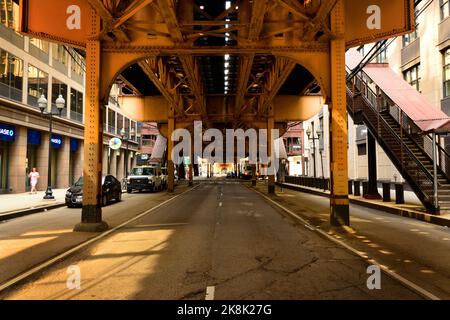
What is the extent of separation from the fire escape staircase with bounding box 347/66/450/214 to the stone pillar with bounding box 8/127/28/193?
22.6 meters

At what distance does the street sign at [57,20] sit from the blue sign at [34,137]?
18952 mm

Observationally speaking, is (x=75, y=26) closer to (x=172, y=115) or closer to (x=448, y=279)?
(x=448, y=279)

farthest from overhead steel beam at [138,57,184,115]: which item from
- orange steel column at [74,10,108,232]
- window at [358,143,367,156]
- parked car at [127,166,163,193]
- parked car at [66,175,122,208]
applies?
window at [358,143,367,156]

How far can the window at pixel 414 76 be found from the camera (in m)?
25.9

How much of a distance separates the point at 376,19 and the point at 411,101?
339 inches

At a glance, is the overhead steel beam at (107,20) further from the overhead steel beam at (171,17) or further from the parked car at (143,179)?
the parked car at (143,179)

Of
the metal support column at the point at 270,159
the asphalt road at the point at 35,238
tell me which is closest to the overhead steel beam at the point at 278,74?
the metal support column at the point at 270,159

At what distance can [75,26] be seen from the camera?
1162 centimetres

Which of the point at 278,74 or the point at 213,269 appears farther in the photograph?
the point at 278,74

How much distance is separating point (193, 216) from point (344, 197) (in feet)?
20.1

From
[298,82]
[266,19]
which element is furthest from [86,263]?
[298,82]

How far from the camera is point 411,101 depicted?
1883cm

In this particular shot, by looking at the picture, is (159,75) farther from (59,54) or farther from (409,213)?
(59,54)

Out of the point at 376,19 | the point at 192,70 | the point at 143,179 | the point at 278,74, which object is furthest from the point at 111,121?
the point at 376,19
